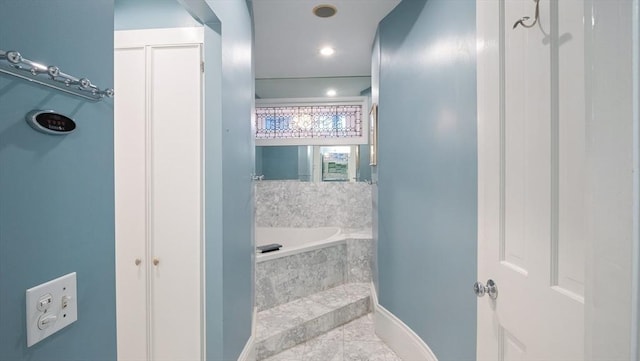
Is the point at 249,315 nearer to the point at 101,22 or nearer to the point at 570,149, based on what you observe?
the point at 101,22

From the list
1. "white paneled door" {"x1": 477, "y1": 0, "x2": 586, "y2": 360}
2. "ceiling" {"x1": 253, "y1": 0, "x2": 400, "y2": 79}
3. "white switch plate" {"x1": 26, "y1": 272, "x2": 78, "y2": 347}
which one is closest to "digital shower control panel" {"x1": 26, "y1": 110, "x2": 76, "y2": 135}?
"white switch plate" {"x1": 26, "y1": 272, "x2": 78, "y2": 347}

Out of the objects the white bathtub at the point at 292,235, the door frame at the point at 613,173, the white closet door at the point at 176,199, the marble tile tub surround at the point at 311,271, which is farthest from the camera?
the white bathtub at the point at 292,235

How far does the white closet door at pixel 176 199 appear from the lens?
5.19ft

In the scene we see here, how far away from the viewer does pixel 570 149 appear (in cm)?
72

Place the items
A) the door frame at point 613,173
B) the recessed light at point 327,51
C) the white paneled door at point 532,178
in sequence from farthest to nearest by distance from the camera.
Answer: the recessed light at point 327,51 → the white paneled door at point 532,178 → the door frame at point 613,173

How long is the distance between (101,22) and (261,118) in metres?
3.42

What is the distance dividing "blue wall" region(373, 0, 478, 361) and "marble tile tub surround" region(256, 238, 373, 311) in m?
0.77

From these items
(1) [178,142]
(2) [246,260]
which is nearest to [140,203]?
(1) [178,142]

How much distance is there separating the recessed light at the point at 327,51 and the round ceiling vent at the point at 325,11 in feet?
2.04

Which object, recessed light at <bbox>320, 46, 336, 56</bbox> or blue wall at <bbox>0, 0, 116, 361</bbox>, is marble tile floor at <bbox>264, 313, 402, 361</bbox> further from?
recessed light at <bbox>320, 46, 336, 56</bbox>

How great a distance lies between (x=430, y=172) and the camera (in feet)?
5.94

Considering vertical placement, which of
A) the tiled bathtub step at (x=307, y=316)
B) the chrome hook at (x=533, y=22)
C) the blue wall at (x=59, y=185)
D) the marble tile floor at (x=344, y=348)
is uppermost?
the chrome hook at (x=533, y=22)

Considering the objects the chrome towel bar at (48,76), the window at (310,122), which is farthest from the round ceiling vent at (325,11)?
the chrome towel bar at (48,76)

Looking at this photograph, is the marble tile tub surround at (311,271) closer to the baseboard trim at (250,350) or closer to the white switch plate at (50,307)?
the baseboard trim at (250,350)
